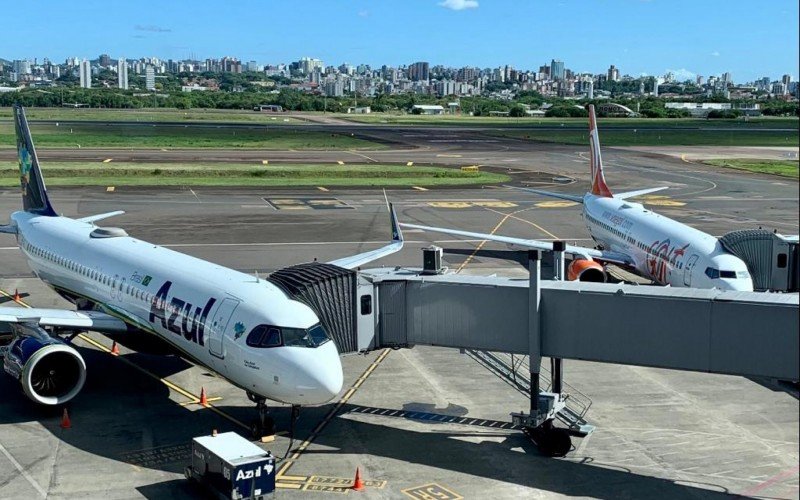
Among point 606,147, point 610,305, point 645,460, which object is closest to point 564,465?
point 645,460

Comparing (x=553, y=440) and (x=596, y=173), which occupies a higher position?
(x=596, y=173)

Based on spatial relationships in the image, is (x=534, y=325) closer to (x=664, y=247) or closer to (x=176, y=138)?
(x=664, y=247)

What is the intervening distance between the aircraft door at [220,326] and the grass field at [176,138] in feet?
393

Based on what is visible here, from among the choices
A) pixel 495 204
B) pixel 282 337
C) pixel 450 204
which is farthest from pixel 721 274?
pixel 495 204

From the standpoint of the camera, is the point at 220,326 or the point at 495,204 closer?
the point at 220,326

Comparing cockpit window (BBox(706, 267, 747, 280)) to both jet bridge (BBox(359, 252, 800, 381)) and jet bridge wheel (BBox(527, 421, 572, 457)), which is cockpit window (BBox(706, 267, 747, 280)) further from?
jet bridge wheel (BBox(527, 421, 572, 457))

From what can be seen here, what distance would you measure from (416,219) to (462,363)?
129 feet

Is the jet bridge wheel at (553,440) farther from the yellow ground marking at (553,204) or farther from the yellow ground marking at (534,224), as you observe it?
the yellow ground marking at (553,204)

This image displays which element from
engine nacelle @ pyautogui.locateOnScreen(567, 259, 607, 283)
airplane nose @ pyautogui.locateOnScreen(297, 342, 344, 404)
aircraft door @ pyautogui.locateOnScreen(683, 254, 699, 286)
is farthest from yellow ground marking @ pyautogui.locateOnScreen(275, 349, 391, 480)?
aircraft door @ pyautogui.locateOnScreen(683, 254, 699, 286)

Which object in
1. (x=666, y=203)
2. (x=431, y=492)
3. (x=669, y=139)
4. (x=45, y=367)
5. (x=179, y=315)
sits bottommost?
(x=431, y=492)

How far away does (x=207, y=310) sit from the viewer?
1187 inches

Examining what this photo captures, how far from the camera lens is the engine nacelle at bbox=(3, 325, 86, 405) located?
30797mm

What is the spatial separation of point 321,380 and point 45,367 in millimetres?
11104

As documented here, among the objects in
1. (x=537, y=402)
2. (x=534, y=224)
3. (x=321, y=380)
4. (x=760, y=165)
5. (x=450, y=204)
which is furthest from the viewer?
(x=760, y=165)
